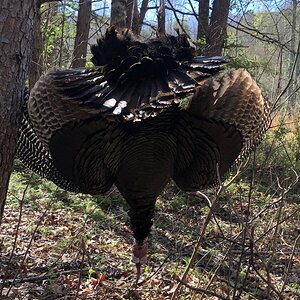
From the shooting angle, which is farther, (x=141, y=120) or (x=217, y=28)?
(x=217, y=28)

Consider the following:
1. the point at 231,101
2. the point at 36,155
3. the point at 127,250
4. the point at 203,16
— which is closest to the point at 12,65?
the point at 36,155

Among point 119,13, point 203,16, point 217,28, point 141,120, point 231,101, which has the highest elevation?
point 203,16

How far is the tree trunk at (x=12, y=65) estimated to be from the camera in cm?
285

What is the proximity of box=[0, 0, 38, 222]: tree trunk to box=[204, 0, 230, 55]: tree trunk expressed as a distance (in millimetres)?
6003

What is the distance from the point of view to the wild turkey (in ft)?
9.63

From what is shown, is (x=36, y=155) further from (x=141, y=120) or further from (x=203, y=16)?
(x=203, y=16)

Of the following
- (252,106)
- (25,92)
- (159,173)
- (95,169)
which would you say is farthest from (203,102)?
(25,92)

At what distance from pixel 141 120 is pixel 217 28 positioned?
23.4 feet

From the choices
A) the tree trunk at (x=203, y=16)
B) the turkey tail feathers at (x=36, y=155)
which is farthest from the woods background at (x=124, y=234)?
the tree trunk at (x=203, y=16)

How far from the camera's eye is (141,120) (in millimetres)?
2852

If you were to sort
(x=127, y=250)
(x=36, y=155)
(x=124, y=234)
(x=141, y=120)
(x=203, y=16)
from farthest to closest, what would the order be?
(x=203, y=16) < (x=124, y=234) < (x=127, y=250) < (x=36, y=155) < (x=141, y=120)

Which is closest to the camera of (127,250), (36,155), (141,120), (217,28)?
(141,120)

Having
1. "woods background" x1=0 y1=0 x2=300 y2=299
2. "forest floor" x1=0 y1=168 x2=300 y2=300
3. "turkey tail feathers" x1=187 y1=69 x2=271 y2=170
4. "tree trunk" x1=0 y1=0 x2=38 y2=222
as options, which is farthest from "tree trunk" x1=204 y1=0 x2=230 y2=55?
"tree trunk" x1=0 y1=0 x2=38 y2=222

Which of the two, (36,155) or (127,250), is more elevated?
(36,155)
